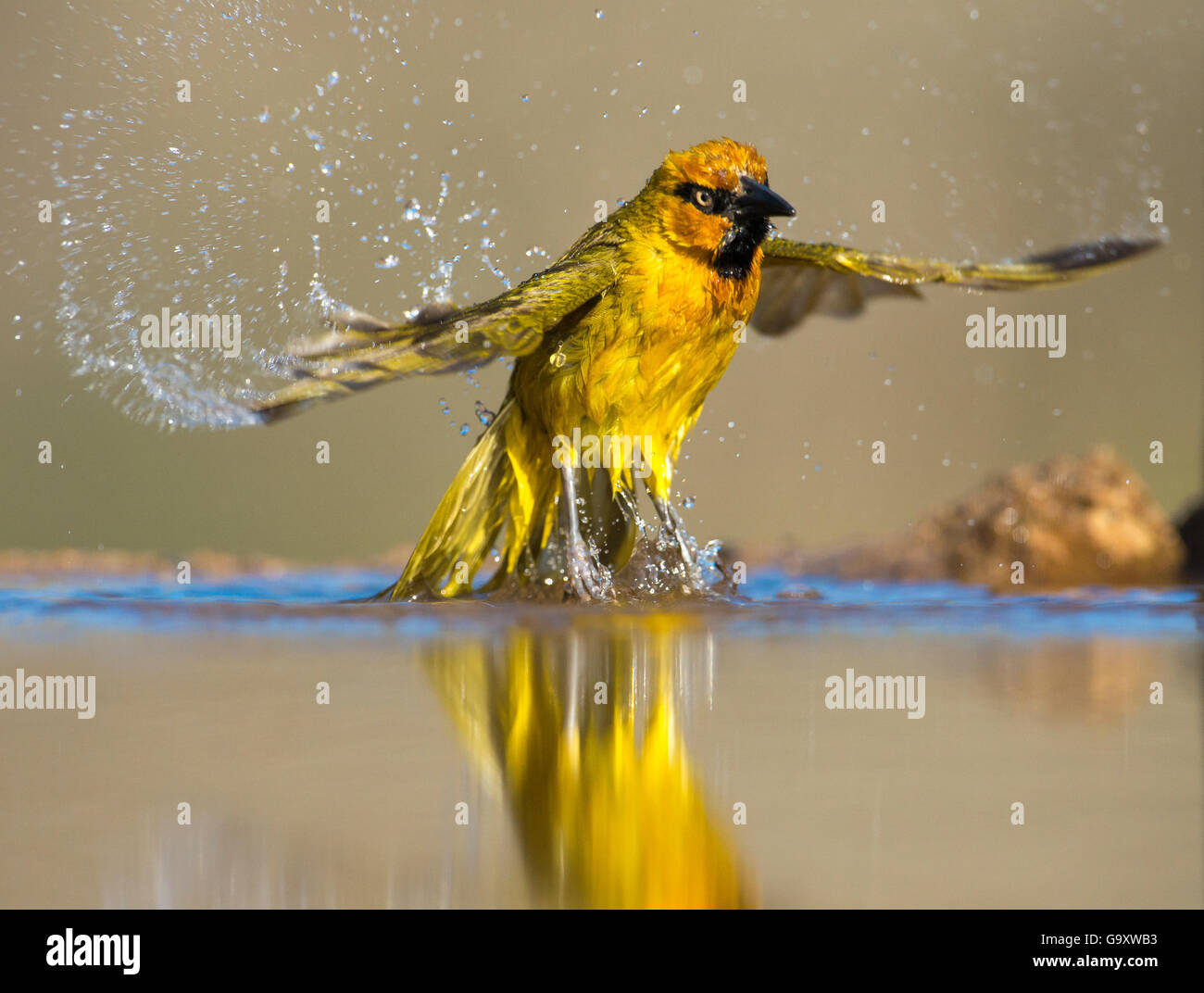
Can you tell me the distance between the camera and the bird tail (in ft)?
17.5

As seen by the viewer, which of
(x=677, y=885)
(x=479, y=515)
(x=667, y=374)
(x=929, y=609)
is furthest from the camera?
(x=479, y=515)

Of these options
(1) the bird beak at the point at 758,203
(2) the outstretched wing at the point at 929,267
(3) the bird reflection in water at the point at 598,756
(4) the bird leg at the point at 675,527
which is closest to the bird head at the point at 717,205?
(1) the bird beak at the point at 758,203

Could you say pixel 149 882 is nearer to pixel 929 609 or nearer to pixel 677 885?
pixel 677 885

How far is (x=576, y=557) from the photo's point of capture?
5.09 m

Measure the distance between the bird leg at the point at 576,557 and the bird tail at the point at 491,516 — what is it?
0.62ft

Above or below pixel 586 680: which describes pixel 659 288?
above

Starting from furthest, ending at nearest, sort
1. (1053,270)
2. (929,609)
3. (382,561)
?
1. (382,561)
2. (1053,270)
3. (929,609)

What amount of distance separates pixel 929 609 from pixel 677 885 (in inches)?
125

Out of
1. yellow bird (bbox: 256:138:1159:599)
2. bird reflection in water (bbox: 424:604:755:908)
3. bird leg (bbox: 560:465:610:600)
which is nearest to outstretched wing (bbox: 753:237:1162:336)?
yellow bird (bbox: 256:138:1159:599)

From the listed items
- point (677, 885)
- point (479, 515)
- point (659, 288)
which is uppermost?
point (659, 288)

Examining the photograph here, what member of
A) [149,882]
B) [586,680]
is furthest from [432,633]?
[149,882]

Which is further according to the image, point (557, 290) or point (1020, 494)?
point (1020, 494)

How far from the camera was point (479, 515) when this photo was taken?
17.7 feet

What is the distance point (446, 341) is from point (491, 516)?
1162 mm
